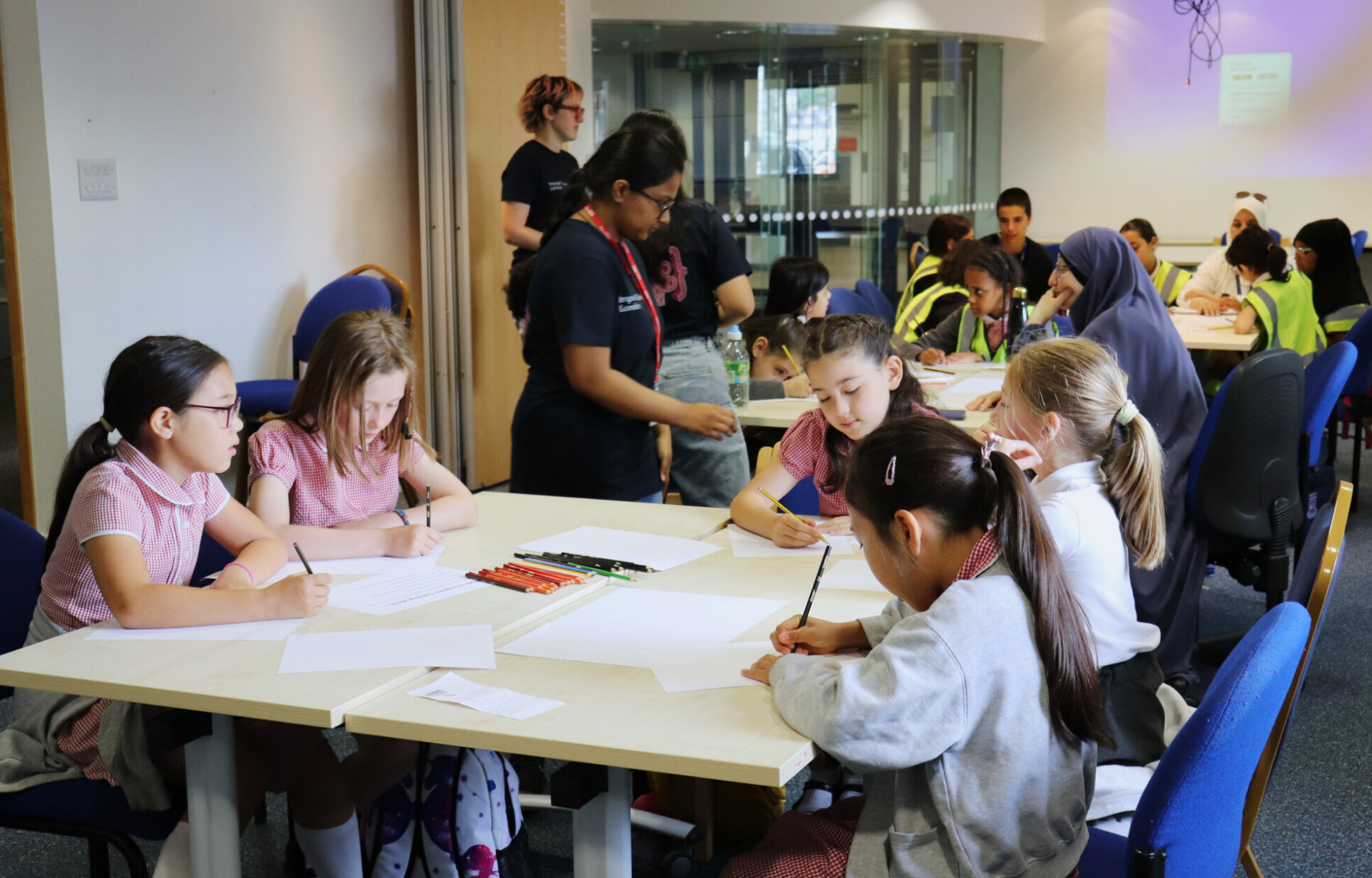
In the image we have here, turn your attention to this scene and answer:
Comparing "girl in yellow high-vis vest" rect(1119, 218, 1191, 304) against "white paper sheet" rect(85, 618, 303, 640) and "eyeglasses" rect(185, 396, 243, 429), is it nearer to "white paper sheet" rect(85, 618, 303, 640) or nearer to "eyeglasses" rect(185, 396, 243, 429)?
"eyeglasses" rect(185, 396, 243, 429)

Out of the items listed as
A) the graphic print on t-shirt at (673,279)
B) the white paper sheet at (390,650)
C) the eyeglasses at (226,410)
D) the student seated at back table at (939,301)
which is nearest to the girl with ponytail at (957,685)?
the white paper sheet at (390,650)

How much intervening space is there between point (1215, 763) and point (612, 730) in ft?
2.04

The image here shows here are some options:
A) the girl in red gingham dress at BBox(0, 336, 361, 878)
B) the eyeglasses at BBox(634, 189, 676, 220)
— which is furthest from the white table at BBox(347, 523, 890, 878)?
the eyeglasses at BBox(634, 189, 676, 220)

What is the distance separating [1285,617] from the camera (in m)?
1.31

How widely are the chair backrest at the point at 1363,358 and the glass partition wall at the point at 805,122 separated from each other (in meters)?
2.93

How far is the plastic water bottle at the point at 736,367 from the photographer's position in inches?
148

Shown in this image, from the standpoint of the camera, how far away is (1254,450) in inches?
116

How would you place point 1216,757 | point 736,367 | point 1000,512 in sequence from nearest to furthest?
point 1216,757
point 1000,512
point 736,367

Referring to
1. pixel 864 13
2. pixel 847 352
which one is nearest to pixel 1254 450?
→ pixel 847 352

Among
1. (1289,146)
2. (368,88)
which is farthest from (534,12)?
(1289,146)

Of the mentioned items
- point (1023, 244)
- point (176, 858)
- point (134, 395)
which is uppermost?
point (1023, 244)

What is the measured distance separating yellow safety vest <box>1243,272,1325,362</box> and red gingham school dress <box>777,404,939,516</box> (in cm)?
327

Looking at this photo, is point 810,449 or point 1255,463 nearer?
point 810,449

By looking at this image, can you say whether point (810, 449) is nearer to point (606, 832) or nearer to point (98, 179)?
point (606, 832)
